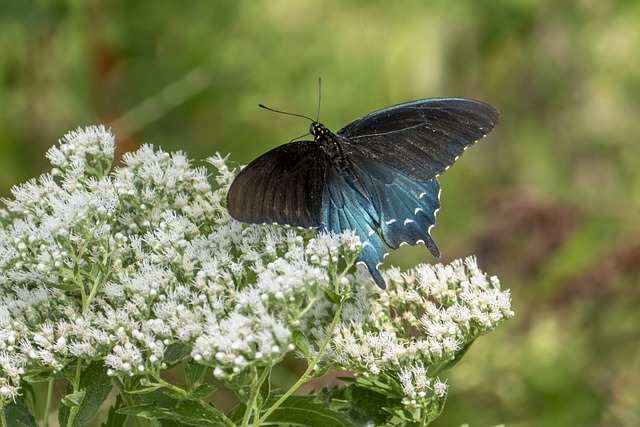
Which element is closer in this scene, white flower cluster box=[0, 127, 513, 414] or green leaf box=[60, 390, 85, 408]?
green leaf box=[60, 390, 85, 408]

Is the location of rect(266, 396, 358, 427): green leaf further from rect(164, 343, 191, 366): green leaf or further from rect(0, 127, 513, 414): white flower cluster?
rect(164, 343, 191, 366): green leaf

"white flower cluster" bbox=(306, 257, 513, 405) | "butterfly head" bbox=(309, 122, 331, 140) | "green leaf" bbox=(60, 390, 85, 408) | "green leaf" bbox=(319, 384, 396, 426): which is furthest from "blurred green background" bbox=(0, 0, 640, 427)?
"green leaf" bbox=(60, 390, 85, 408)

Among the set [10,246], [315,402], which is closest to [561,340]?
[315,402]

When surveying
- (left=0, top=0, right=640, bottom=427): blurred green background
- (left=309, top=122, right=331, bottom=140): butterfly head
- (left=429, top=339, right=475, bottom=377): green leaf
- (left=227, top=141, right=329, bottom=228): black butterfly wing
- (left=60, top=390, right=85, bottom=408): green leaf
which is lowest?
(left=60, top=390, right=85, bottom=408): green leaf

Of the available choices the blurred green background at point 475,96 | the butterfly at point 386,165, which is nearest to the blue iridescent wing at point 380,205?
the butterfly at point 386,165

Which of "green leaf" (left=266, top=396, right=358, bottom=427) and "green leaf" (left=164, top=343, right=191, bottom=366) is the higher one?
"green leaf" (left=164, top=343, right=191, bottom=366)

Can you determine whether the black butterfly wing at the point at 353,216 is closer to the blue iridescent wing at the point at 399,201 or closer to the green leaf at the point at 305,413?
the blue iridescent wing at the point at 399,201
